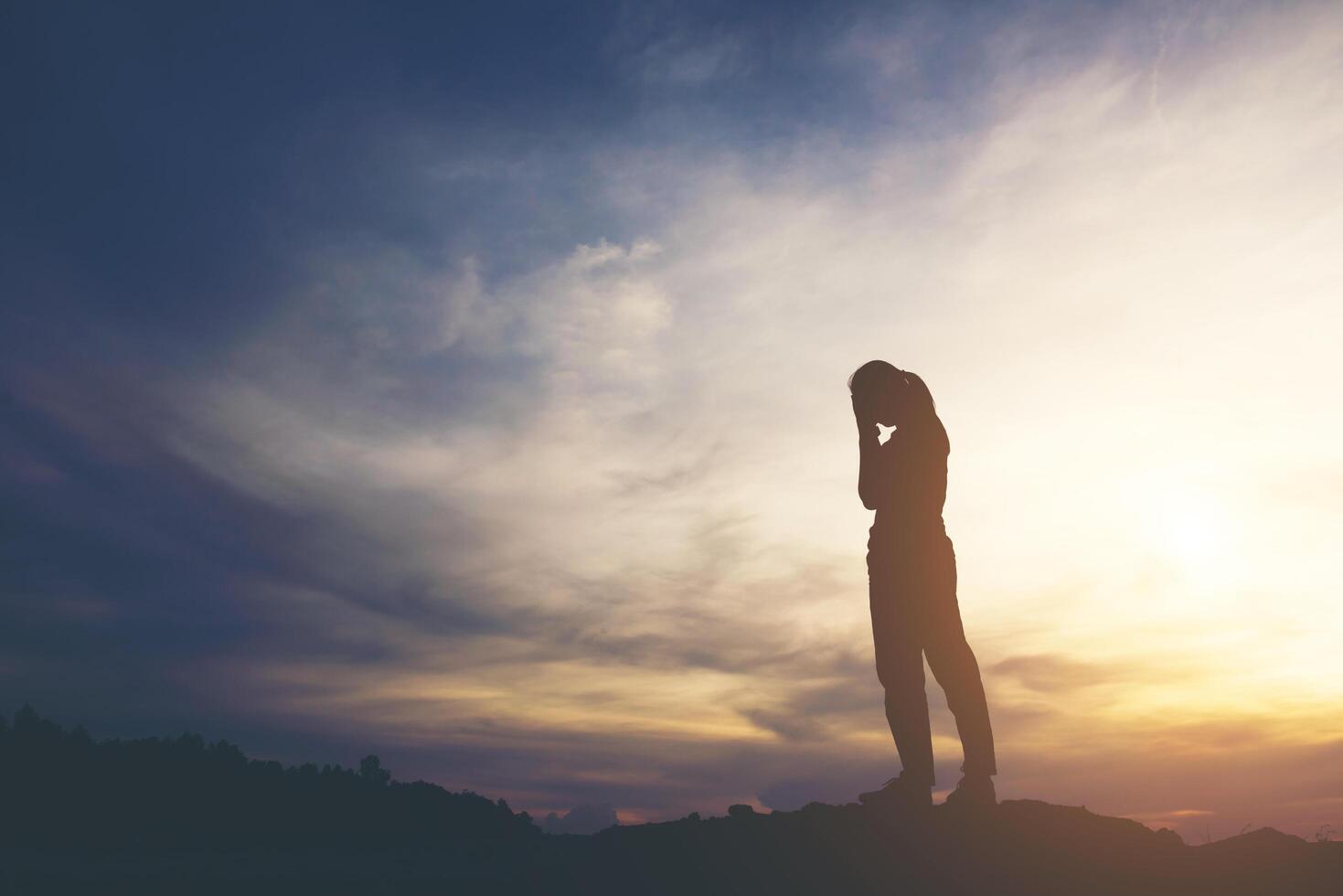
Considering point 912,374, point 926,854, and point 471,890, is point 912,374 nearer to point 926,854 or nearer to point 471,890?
point 926,854

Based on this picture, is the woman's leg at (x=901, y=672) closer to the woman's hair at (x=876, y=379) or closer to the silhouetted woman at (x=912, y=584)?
the silhouetted woman at (x=912, y=584)

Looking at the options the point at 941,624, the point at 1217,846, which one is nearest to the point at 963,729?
the point at 941,624

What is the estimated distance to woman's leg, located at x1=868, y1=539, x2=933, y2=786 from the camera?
32.8 ft

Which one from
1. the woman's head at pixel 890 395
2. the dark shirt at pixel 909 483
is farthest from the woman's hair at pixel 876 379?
the dark shirt at pixel 909 483

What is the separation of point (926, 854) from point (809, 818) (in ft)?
4.55

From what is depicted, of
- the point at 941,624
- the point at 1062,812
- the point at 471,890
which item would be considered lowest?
the point at 471,890

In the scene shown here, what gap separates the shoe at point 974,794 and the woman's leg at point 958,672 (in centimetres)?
8

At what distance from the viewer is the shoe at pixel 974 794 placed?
9.65m

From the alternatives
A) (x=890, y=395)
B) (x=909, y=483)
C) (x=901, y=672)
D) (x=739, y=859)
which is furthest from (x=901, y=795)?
(x=890, y=395)

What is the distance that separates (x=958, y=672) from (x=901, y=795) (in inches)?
60.4

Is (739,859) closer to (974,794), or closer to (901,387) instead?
(974,794)

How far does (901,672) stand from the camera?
10172mm

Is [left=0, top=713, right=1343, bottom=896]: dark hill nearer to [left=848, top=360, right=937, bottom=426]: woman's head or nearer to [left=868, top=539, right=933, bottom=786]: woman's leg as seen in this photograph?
[left=868, top=539, right=933, bottom=786]: woman's leg

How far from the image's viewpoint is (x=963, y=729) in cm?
995
